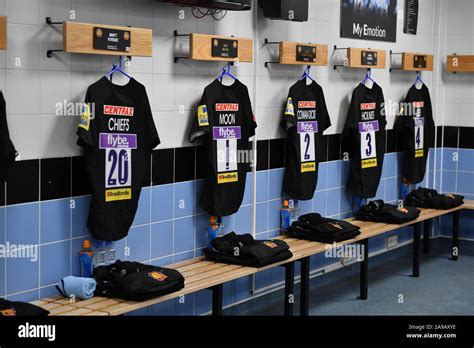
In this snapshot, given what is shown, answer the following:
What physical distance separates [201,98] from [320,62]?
1.23 metres

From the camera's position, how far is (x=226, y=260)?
15.8 ft

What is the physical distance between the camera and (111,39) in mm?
4066

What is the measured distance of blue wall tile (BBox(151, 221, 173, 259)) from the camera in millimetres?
4656

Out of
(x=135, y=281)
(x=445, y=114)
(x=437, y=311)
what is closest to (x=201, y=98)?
(x=135, y=281)

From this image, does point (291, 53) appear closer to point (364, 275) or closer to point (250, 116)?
point (250, 116)

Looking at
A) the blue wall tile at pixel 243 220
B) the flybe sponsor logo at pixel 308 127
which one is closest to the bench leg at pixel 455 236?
the flybe sponsor logo at pixel 308 127

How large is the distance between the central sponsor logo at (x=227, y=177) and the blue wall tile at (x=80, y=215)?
1.03m

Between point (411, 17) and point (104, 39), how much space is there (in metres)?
3.89

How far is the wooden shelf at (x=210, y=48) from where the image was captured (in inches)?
182

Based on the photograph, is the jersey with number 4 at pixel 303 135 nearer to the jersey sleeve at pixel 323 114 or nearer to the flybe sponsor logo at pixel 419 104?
the jersey sleeve at pixel 323 114

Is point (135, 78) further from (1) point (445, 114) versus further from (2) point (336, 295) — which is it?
(1) point (445, 114)

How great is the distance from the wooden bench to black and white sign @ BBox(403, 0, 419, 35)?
1646 mm

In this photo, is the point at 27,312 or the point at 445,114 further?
the point at 445,114

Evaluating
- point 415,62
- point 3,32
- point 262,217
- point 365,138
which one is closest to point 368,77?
point 365,138
